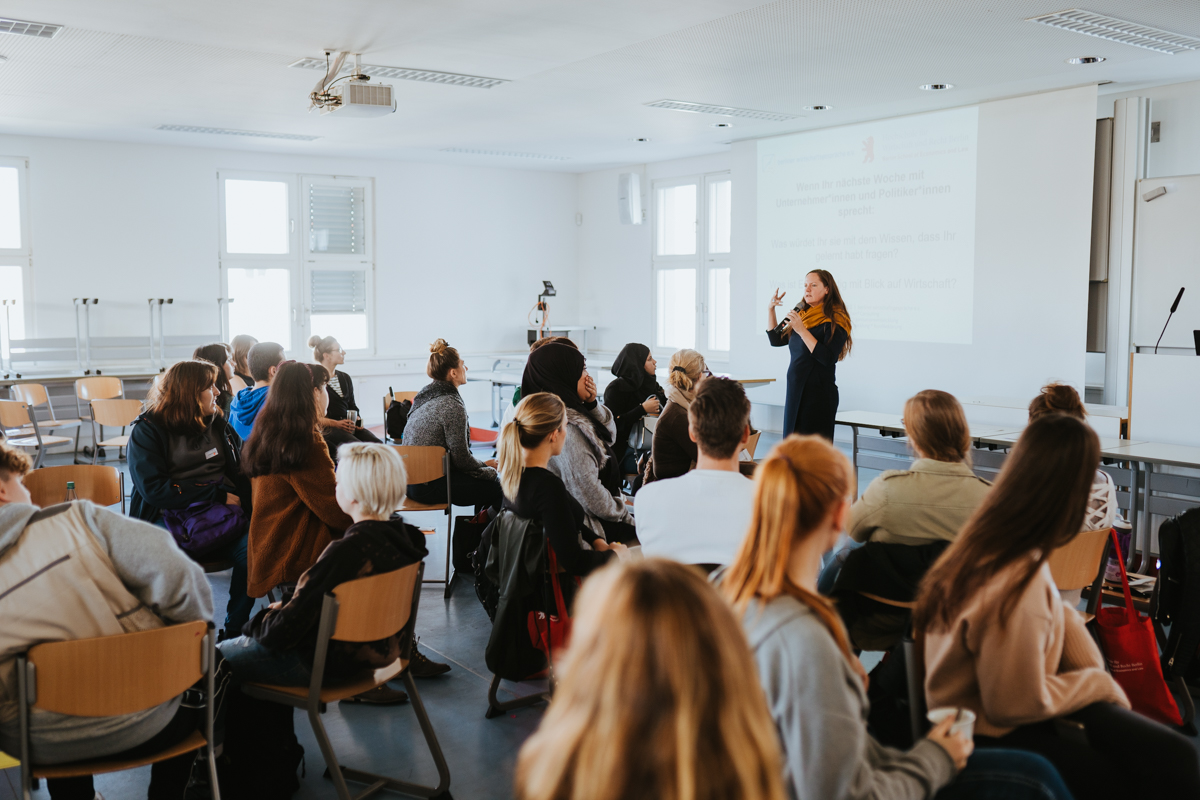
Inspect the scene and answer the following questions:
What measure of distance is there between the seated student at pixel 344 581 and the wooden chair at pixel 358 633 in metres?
0.03

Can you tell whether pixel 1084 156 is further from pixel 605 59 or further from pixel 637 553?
pixel 637 553

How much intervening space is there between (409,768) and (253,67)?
5075 mm

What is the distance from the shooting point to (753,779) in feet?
3.09

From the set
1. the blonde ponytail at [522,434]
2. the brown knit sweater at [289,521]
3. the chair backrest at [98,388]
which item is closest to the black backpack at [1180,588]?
the blonde ponytail at [522,434]

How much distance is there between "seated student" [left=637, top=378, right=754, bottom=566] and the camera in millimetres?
2500

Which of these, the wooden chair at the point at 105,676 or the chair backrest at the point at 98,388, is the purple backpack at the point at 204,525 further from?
the chair backrest at the point at 98,388

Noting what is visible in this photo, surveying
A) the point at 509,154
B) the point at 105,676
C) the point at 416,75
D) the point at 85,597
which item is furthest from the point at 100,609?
the point at 509,154

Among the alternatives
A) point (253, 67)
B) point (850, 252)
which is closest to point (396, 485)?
point (253, 67)

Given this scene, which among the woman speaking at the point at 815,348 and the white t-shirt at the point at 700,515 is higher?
the woman speaking at the point at 815,348

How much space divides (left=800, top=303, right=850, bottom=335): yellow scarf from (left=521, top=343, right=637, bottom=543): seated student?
1944mm

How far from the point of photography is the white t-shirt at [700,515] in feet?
8.18

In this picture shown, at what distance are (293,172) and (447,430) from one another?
7012 millimetres

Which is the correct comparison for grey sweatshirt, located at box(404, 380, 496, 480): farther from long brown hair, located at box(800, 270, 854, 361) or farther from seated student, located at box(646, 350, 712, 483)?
long brown hair, located at box(800, 270, 854, 361)

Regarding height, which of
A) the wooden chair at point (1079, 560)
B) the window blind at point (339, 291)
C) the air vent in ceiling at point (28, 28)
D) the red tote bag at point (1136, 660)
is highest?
the air vent in ceiling at point (28, 28)
